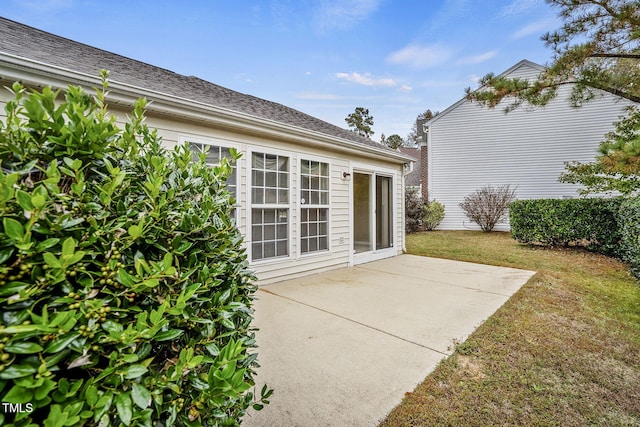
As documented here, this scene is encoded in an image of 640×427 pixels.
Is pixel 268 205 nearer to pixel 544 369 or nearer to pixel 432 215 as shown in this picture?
pixel 544 369

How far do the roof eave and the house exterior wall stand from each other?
5.8 inches

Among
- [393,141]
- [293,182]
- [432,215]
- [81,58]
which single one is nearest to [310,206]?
[293,182]

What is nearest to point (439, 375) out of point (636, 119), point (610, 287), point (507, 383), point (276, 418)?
point (507, 383)

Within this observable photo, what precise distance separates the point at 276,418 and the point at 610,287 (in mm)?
6054

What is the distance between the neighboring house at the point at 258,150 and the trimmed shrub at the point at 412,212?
6.06 m

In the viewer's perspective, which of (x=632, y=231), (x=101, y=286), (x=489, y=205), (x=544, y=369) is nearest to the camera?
(x=101, y=286)

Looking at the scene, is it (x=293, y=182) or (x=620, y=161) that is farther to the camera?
(x=293, y=182)

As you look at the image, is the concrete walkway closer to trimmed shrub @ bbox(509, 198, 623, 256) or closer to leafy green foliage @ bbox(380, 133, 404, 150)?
trimmed shrub @ bbox(509, 198, 623, 256)

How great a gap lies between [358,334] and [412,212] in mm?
11236

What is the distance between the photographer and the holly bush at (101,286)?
69 centimetres

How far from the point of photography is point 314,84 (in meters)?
11.9

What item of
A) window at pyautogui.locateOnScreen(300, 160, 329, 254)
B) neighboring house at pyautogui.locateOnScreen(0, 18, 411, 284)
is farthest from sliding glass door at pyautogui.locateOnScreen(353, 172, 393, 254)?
window at pyautogui.locateOnScreen(300, 160, 329, 254)

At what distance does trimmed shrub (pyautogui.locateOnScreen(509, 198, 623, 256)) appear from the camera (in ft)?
25.2

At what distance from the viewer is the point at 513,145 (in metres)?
13.3
